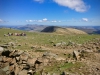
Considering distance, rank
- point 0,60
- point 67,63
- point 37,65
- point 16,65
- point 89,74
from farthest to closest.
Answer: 1. point 0,60
2. point 16,65
3. point 37,65
4. point 67,63
5. point 89,74

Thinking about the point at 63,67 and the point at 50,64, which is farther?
the point at 50,64

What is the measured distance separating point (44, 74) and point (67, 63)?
3.54 metres

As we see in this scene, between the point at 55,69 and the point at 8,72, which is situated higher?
the point at 55,69

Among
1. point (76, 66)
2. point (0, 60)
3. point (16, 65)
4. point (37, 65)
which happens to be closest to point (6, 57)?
point (0, 60)

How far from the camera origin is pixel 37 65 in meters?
18.4

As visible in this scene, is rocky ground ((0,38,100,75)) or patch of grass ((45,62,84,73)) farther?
patch of grass ((45,62,84,73))

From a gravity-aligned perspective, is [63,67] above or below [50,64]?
above

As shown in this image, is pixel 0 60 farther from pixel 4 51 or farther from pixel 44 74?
pixel 44 74

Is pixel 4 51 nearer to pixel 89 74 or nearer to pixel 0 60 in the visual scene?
pixel 0 60

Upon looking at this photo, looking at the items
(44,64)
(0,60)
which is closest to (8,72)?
(0,60)

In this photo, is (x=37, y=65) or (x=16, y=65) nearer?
(x=37, y=65)

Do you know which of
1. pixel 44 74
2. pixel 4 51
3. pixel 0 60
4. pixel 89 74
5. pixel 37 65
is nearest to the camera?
pixel 89 74

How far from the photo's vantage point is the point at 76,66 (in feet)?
53.0

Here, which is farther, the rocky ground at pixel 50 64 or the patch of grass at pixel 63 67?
the patch of grass at pixel 63 67
